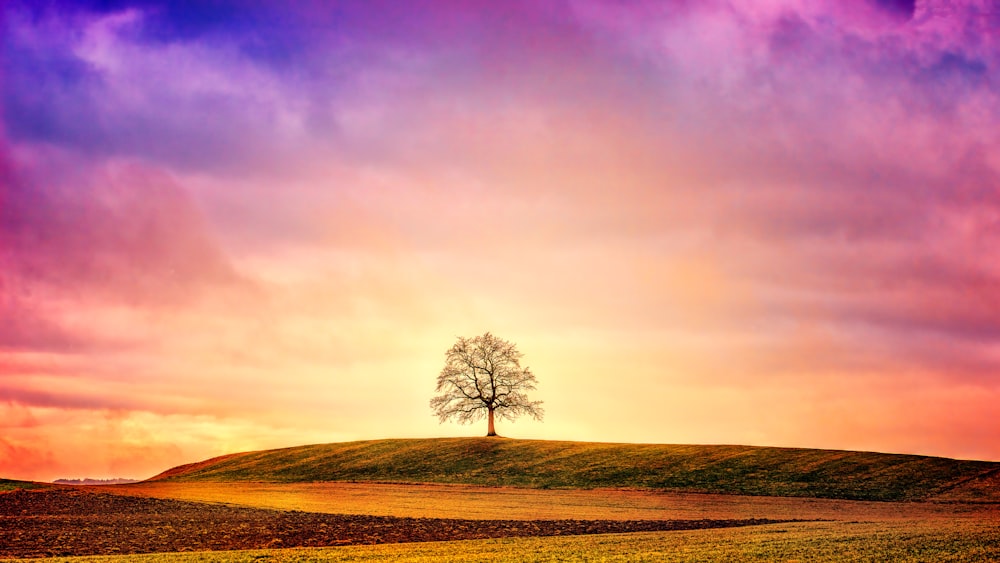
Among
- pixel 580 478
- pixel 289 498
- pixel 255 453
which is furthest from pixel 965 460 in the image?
pixel 255 453

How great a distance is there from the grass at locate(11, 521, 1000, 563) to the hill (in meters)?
24.9

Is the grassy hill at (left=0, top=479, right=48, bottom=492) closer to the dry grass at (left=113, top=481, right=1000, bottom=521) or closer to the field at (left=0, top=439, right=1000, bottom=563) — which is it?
the field at (left=0, top=439, right=1000, bottom=563)

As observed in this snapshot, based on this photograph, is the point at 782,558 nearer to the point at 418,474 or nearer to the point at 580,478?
the point at 580,478

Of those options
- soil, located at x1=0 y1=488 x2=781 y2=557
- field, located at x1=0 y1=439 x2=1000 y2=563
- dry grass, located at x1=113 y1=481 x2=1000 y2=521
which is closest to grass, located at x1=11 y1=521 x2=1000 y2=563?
Result: field, located at x1=0 y1=439 x2=1000 y2=563

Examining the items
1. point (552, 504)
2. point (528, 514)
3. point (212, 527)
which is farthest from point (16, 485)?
point (552, 504)

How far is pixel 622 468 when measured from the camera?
71.4 meters

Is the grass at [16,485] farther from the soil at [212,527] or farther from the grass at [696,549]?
the grass at [696,549]

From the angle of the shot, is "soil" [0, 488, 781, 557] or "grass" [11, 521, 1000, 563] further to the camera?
"soil" [0, 488, 781, 557]

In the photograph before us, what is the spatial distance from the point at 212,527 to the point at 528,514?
58.4 feet

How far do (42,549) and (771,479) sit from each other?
51.5 meters

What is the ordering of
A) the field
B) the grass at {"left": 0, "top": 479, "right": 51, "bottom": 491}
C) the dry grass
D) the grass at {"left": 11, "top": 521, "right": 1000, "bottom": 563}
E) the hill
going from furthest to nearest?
the hill → the grass at {"left": 0, "top": 479, "right": 51, "bottom": 491} → the dry grass → the field → the grass at {"left": 11, "top": 521, "right": 1000, "bottom": 563}

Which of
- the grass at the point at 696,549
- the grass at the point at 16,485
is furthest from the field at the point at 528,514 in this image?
the grass at the point at 16,485

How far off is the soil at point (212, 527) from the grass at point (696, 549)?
10.7 ft

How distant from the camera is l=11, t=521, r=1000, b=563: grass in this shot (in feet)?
89.6
